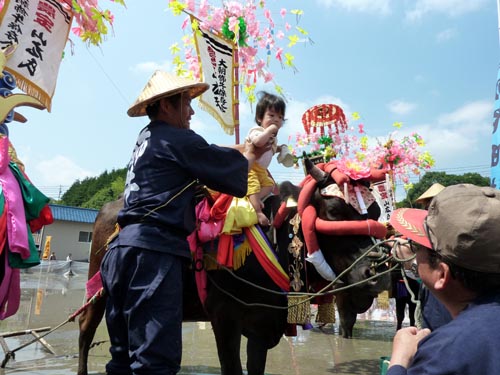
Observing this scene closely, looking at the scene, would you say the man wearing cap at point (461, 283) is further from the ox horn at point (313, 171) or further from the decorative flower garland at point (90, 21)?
the decorative flower garland at point (90, 21)

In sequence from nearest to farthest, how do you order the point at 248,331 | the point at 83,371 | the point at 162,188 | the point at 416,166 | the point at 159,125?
the point at 162,188 < the point at 159,125 < the point at 248,331 < the point at 83,371 < the point at 416,166

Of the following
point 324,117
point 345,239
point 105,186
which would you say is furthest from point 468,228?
point 105,186

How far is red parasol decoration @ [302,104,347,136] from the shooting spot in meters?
9.81

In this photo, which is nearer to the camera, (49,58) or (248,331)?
(248,331)

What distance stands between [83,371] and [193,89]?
365 centimetres

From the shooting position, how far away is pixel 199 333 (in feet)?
27.8

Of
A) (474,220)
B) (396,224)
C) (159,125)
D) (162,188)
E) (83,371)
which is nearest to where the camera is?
A: (474,220)

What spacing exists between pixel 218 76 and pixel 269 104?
333cm

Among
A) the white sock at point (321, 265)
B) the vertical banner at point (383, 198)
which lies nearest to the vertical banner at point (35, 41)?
the white sock at point (321, 265)

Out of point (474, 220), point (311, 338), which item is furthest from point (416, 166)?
point (474, 220)

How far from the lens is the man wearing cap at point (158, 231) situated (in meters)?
2.21

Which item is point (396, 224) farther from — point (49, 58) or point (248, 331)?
point (49, 58)

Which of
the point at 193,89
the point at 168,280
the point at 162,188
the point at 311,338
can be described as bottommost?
the point at 311,338

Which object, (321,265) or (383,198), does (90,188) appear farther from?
(321,265)
